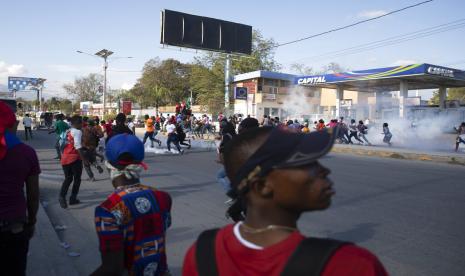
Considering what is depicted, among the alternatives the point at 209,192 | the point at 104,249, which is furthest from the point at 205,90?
the point at 104,249

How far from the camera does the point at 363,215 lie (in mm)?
6664

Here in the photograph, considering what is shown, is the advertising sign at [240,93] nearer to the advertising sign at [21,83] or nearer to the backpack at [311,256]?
the backpack at [311,256]

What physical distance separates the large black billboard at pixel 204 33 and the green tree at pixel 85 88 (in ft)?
169

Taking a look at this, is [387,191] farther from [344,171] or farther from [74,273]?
[74,273]

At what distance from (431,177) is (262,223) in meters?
11.1

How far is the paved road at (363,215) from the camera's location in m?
4.75

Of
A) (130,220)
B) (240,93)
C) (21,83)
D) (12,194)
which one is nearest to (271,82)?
(240,93)

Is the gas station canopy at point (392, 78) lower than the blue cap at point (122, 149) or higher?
higher

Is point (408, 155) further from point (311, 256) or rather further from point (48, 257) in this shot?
point (311, 256)

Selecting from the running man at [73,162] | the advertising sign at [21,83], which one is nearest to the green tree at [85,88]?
the advertising sign at [21,83]

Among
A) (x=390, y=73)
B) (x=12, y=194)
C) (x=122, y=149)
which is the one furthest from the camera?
(x=390, y=73)

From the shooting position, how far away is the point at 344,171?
12.2 meters

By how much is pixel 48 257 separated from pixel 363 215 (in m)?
4.76

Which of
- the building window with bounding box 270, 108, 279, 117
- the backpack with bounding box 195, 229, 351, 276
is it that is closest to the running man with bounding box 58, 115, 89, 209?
the backpack with bounding box 195, 229, 351, 276
